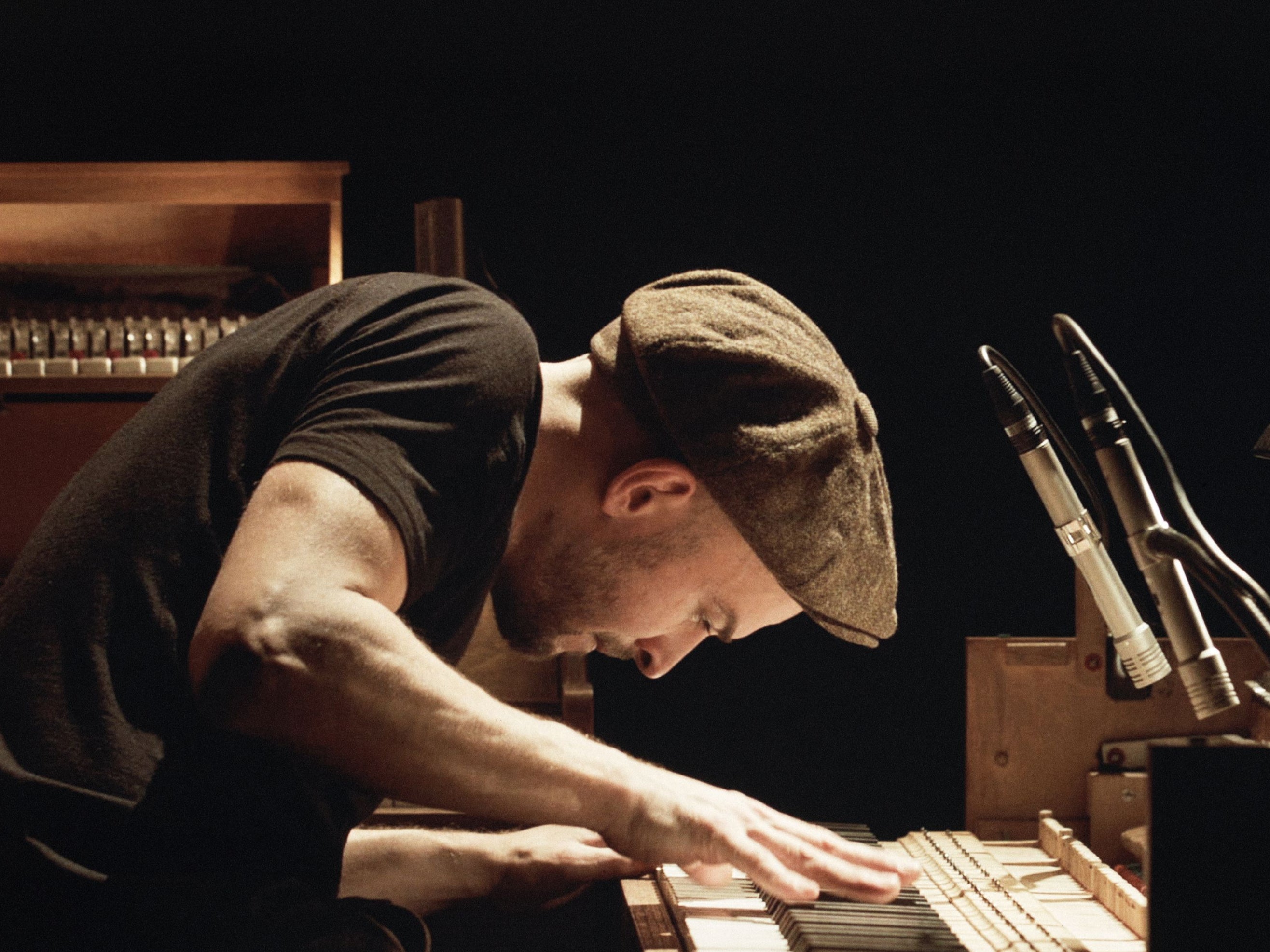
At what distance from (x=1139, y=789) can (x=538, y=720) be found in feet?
5.14

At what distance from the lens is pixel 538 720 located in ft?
4.00

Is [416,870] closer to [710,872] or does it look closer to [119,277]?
[710,872]

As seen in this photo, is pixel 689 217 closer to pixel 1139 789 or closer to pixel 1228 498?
pixel 1228 498

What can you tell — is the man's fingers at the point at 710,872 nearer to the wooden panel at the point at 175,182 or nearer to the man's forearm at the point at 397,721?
the man's forearm at the point at 397,721

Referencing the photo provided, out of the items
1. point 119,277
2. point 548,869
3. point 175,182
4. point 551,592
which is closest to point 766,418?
point 551,592

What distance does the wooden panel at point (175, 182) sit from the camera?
3.59 meters

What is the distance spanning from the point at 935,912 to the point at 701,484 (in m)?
0.66

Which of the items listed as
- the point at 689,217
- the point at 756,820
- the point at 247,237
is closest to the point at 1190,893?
the point at 756,820

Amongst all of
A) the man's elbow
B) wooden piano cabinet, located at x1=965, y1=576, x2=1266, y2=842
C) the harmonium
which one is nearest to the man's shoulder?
the man's elbow

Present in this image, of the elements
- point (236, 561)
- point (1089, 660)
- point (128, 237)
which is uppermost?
point (128, 237)

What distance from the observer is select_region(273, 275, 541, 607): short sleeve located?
3.65 ft

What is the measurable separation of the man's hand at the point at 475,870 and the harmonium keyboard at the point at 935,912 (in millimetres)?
95

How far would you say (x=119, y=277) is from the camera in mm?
4023

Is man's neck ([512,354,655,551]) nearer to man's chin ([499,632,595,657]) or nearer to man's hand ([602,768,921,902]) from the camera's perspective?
man's chin ([499,632,595,657])
